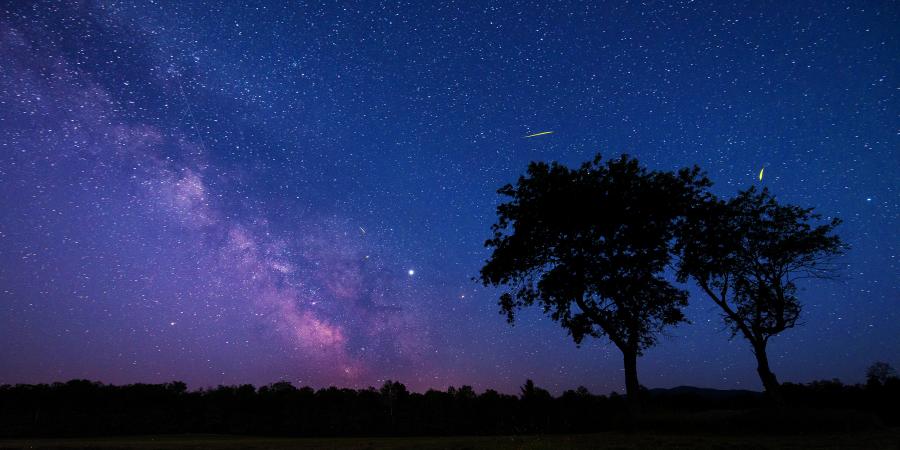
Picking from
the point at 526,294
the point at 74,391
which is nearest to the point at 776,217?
the point at 526,294

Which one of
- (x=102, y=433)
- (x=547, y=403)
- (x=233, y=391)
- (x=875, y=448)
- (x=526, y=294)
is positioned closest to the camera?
(x=875, y=448)

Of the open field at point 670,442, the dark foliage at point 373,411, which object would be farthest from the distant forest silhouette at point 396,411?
the open field at point 670,442

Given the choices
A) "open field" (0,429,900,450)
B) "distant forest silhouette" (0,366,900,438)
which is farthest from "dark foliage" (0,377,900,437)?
"open field" (0,429,900,450)

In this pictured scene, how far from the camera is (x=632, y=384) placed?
26.7 metres

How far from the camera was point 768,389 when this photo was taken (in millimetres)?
27406

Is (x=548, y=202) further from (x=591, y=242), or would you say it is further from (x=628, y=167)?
(x=628, y=167)

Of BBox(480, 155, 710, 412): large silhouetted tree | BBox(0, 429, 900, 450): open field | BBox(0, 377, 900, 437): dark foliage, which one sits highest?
BBox(480, 155, 710, 412): large silhouetted tree

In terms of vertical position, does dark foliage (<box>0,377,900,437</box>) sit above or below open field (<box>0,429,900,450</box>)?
below

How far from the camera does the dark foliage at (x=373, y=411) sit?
26.6 m

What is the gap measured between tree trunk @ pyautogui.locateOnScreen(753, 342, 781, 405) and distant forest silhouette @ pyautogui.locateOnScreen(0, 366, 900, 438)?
6.92 feet

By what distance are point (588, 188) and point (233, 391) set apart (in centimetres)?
9909

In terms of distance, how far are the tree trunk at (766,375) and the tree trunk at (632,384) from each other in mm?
8213

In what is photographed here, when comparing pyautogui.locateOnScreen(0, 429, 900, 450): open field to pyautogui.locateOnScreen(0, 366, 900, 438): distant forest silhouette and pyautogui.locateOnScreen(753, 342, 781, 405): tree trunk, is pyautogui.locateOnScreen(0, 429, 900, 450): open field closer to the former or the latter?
pyautogui.locateOnScreen(0, 366, 900, 438): distant forest silhouette

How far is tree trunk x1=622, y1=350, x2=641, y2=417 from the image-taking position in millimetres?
25920
